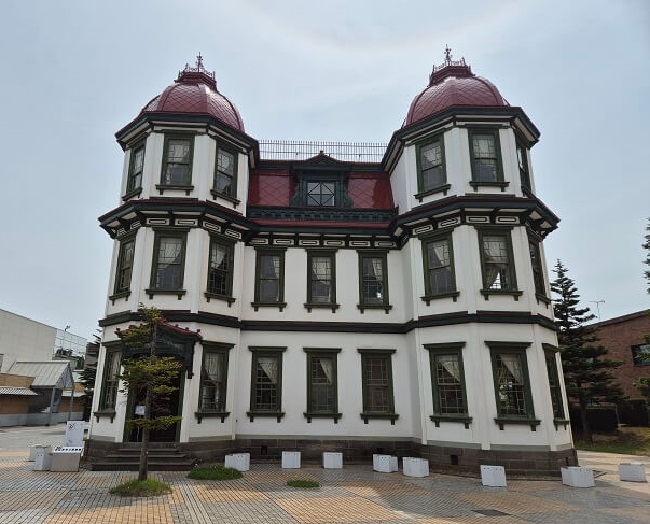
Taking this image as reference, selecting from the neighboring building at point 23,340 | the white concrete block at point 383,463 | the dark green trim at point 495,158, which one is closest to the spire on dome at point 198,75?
the dark green trim at point 495,158

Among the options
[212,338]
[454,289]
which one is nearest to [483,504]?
[454,289]

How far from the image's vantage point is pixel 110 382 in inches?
639

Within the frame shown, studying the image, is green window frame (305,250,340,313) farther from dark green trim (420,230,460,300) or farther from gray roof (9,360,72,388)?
gray roof (9,360,72,388)

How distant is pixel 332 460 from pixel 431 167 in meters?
11.7

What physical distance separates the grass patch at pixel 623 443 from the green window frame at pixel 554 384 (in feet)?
30.8

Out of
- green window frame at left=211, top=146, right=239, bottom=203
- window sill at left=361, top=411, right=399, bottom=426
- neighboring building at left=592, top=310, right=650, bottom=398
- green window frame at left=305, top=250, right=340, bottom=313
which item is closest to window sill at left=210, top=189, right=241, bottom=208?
green window frame at left=211, top=146, right=239, bottom=203

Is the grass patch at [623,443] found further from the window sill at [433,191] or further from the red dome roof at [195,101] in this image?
the red dome roof at [195,101]

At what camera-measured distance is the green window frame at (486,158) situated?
55.7 feet

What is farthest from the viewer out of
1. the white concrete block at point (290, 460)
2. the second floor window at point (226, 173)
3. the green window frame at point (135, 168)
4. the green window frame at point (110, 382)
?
the second floor window at point (226, 173)

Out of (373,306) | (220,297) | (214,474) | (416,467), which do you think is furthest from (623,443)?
(220,297)

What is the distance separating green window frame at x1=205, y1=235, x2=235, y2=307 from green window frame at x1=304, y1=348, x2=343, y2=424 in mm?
3985

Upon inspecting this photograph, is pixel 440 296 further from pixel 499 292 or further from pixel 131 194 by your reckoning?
pixel 131 194

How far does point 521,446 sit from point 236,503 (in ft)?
31.2

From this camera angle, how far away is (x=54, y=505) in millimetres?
9523
